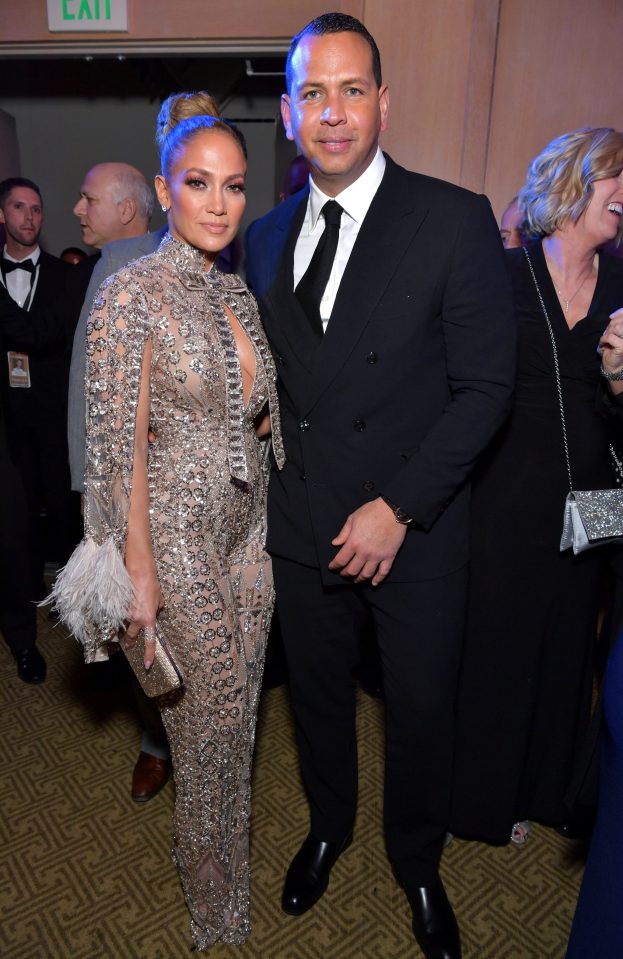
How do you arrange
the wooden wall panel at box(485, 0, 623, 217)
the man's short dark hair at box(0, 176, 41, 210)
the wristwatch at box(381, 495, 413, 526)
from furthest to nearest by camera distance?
the man's short dark hair at box(0, 176, 41, 210) → the wooden wall panel at box(485, 0, 623, 217) → the wristwatch at box(381, 495, 413, 526)

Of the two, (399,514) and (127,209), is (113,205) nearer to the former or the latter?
(127,209)

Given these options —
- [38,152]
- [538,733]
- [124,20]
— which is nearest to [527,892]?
[538,733]

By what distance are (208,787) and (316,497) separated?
704 millimetres

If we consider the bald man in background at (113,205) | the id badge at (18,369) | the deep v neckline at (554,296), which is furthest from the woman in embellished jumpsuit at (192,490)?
the id badge at (18,369)

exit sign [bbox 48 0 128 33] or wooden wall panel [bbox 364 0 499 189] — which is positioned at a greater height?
exit sign [bbox 48 0 128 33]

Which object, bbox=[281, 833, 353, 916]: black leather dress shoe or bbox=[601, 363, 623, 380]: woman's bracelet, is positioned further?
bbox=[281, 833, 353, 916]: black leather dress shoe

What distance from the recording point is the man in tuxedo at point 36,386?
3398 mm

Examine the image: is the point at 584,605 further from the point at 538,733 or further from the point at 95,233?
the point at 95,233

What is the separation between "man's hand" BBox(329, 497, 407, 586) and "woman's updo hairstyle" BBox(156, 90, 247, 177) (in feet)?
2.68

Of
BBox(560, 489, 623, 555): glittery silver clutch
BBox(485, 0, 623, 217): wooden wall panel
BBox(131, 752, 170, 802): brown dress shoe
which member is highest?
BBox(485, 0, 623, 217): wooden wall panel

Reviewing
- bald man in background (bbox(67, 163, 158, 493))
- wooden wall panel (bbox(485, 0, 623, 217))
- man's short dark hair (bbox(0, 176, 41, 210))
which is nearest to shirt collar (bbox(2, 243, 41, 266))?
man's short dark hair (bbox(0, 176, 41, 210))

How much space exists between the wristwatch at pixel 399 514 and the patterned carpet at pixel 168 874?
3.54 ft

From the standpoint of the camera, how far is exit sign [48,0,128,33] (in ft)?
11.3

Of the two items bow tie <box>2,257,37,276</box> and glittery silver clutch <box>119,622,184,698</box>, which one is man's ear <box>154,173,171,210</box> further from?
bow tie <box>2,257,37,276</box>
